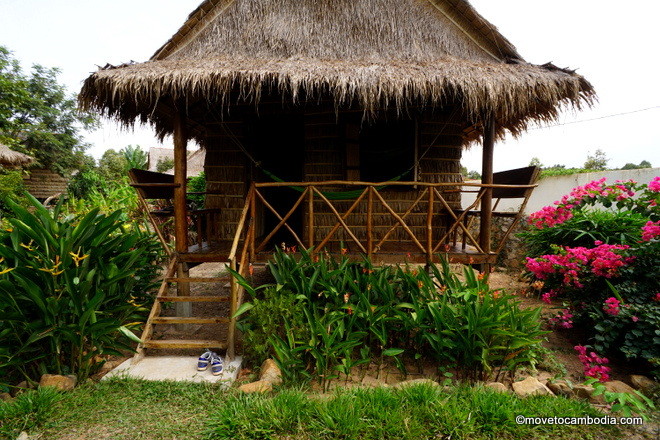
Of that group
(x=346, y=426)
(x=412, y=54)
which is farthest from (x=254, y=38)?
(x=346, y=426)

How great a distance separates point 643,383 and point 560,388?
660 millimetres

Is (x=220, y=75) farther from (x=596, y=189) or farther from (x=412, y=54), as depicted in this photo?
(x=596, y=189)

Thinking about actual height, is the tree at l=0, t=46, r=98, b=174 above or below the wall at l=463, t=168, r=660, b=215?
above

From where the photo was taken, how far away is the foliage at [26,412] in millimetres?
1930

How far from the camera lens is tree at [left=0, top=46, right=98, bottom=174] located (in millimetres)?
11648

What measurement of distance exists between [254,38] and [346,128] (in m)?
1.72

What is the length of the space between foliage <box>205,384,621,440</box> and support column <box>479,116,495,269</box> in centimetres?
177

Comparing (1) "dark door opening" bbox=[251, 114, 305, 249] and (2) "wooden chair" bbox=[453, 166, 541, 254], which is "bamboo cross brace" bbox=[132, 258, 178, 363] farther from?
(2) "wooden chair" bbox=[453, 166, 541, 254]

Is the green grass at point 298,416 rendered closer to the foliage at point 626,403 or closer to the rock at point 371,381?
the foliage at point 626,403

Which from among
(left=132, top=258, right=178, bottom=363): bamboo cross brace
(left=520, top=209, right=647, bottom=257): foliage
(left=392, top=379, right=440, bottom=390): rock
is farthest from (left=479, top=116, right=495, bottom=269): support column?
→ (left=132, top=258, right=178, bottom=363): bamboo cross brace

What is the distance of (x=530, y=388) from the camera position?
2.41 meters

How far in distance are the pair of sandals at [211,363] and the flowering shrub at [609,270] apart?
3.19 meters

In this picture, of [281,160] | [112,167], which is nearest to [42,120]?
[112,167]

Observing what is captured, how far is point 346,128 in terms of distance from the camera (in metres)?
4.42
